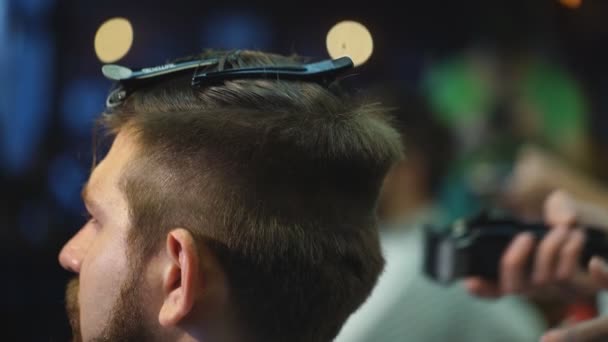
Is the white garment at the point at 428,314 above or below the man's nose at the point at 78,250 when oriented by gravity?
below

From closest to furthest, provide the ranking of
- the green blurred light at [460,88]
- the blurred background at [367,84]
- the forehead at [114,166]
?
the forehead at [114,166] → the blurred background at [367,84] → the green blurred light at [460,88]

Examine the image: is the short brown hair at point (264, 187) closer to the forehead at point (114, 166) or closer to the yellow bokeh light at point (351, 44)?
the forehead at point (114, 166)

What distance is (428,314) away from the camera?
1951 mm

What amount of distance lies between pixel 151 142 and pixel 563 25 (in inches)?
74.2

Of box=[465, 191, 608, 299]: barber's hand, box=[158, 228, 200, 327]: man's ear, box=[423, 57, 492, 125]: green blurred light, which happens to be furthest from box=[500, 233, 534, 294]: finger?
box=[423, 57, 492, 125]: green blurred light

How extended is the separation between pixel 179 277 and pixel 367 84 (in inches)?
45.4

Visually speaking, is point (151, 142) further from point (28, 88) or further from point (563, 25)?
point (563, 25)

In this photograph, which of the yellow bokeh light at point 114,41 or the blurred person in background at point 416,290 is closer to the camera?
the yellow bokeh light at point 114,41

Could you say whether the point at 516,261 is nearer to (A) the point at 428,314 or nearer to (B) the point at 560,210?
(B) the point at 560,210

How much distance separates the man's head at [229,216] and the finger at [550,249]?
0.45 metres

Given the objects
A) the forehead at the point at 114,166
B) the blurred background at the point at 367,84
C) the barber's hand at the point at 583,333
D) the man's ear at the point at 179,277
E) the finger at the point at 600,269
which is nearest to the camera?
the man's ear at the point at 179,277

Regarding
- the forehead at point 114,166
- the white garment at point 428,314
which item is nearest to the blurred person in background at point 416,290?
the white garment at point 428,314

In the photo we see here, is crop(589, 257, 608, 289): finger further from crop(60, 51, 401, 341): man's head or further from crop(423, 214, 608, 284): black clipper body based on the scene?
crop(60, 51, 401, 341): man's head

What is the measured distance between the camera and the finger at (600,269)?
138cm
